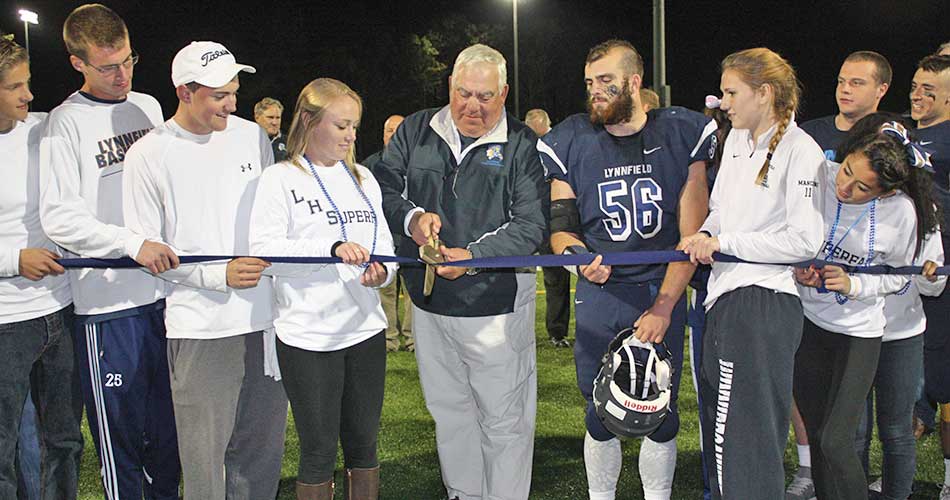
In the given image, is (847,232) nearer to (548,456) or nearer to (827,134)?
(827,134)

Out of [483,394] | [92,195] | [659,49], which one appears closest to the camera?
[92,195]

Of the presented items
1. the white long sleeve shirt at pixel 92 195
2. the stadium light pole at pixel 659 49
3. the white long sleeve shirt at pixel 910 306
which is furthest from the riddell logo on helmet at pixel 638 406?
the stadium light pole at pixel 659 49

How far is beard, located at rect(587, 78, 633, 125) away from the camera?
14.3 feet

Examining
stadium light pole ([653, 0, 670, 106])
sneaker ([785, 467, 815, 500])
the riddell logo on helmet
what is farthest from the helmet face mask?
stadium light pole ([653, 0, 670, 106])

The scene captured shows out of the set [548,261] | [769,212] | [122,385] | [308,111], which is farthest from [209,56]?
[769,212]

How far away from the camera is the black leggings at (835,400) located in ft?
13.3

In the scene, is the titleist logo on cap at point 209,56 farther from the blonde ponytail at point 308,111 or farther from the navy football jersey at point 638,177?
the navy football jersey at point 638,177

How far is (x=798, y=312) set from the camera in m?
3.96

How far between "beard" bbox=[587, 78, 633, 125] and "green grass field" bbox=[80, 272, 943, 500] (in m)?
2.37

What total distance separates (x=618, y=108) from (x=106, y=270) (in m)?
2.60

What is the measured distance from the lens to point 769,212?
3.89 m

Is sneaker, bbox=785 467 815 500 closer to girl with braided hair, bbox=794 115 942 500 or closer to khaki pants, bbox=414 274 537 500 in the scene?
girl with braided hair, bbox=794 115 942 500

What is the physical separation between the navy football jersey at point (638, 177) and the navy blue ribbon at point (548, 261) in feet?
0.64

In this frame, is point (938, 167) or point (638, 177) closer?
point (638, 177)
